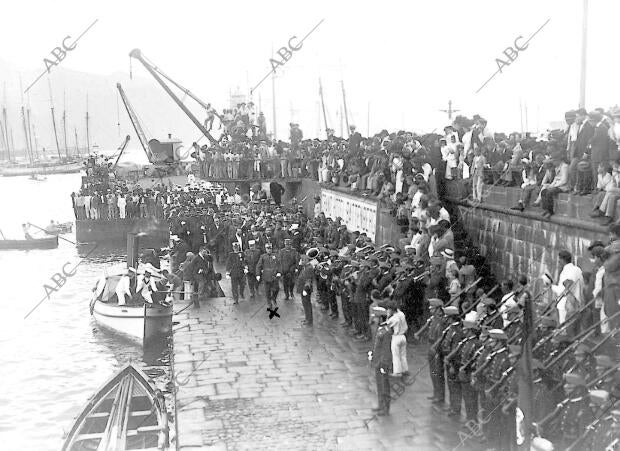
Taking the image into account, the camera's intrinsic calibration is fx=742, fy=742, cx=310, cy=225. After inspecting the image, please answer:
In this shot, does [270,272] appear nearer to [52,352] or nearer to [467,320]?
[467,320]

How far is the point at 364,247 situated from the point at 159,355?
24.5 feet

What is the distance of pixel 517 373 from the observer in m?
8.81

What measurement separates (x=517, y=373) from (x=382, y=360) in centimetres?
280

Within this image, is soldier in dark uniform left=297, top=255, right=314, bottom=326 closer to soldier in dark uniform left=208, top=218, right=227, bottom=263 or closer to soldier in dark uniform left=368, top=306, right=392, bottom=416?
soldier in dark uniform left=368, top=306, right=392, bottom=416

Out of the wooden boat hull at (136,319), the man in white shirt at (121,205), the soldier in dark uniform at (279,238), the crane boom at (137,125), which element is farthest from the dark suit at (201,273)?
the crane boom at (137,125)

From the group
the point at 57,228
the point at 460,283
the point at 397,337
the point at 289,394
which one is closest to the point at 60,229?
the point at 57,228

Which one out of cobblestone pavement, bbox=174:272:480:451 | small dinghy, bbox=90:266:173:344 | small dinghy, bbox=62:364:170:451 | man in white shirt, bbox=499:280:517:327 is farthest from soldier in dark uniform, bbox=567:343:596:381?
small dinghy, bbox=90:266:173:344

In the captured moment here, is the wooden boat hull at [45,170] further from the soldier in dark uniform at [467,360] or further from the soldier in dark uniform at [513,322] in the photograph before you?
the soldier in dark uniform at [513,322]

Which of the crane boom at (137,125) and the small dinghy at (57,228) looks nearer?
the small dinghy at (57,228)

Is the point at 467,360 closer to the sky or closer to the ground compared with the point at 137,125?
closer to the ground

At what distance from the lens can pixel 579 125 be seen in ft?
44.3

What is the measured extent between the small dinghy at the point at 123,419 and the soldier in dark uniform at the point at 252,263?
627cm

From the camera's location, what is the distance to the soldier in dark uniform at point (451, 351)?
10.7 m

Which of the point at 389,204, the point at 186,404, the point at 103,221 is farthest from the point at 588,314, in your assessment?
the point at 103,221
